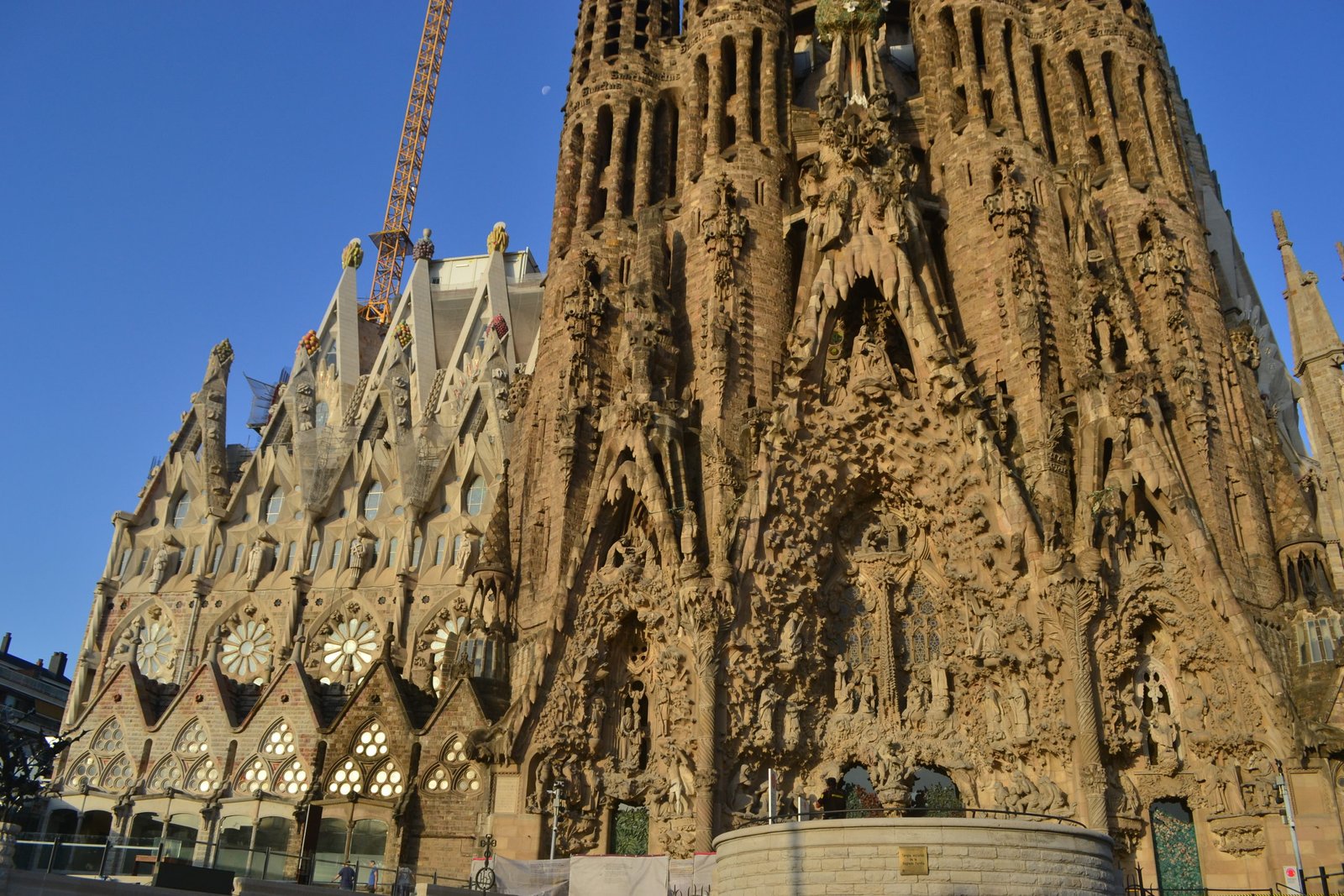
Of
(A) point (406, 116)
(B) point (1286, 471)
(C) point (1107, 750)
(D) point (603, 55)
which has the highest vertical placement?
(A) point (406, 116)

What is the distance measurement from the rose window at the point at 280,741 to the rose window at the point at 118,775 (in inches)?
152

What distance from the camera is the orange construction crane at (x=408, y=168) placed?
213 feet

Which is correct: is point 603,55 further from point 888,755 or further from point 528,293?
point 888,755

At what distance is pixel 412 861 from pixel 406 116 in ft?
174

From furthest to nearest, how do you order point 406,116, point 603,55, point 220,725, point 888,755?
point 406,116, point 603,55, point 220,725, point 888,755

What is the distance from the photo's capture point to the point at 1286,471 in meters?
25.4

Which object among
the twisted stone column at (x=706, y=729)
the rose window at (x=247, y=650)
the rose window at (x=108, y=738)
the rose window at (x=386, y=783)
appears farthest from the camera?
the rose window at (x=247, y=650)

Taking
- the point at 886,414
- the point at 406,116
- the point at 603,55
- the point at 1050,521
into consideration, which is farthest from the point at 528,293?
the point at 1050,521

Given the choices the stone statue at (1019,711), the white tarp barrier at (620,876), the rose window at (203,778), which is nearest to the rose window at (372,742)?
the rose window at (203,778)

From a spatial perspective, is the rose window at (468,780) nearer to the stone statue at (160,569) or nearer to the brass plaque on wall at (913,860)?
the brass plaque on wall at (913,860)

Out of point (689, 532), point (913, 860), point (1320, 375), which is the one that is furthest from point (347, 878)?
point (1320, 375)

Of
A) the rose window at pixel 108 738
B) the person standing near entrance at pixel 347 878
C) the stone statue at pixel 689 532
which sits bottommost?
the person standing near entrance at pixel 347 878

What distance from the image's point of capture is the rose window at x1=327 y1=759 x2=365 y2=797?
25.6 m

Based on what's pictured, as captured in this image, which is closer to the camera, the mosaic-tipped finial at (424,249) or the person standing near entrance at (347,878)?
the person standing near entrance at (347,878)
